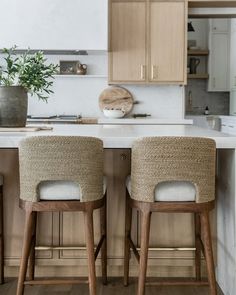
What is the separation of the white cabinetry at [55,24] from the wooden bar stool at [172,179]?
114 inches

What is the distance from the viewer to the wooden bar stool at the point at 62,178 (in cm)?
191

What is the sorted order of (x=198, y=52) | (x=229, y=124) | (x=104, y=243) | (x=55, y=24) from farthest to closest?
(x=198, y=52) → (x=229, y=124) → (x=55, y=24) → (x=104, y=243)

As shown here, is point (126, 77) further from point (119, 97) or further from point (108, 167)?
point (108, 167)

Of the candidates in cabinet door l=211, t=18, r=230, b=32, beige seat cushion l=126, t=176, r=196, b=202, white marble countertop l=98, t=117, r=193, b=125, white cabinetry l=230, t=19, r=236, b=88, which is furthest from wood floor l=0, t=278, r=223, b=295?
cabinet door l=211, t=18, r=230, b=32

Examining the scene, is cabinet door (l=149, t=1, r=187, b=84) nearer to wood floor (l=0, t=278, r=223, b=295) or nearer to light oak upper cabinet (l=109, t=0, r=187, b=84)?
light oak upper cabinet (l=109, t=0, r=187, b=84)

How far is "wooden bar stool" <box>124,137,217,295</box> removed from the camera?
1.93 metres

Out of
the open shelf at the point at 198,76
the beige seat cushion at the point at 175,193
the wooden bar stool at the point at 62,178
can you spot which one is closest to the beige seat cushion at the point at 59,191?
the wooden bar stool at the point at 62,178

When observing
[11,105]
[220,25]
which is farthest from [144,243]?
[220,25]

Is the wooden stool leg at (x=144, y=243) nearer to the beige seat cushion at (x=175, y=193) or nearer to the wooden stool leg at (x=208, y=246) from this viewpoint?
the beige seat cushion at (x=175, y=193)

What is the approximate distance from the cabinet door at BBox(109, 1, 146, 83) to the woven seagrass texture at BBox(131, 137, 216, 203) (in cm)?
302

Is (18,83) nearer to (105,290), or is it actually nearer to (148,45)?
(105,290)

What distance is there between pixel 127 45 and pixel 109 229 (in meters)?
2.90

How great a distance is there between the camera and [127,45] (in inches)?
192

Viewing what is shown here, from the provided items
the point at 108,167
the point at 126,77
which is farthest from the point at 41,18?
the point at 108,167
